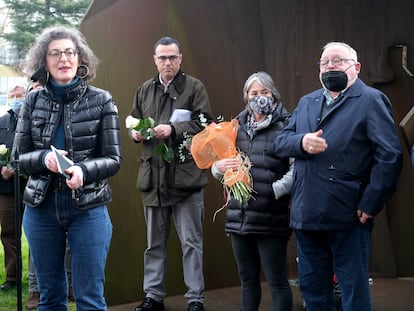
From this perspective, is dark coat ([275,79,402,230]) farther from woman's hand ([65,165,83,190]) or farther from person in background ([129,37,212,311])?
person in background ([129,37,212,311])

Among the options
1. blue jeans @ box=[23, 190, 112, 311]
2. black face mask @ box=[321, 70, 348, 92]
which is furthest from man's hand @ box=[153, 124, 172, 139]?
black face mask @ box=[321, 70, 348, 92]

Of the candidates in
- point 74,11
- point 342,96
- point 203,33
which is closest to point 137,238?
point 203,33

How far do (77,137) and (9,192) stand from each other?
275cm

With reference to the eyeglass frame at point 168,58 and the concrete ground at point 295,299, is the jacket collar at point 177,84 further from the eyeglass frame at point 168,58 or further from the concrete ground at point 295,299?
the concrete ground at point 295,299

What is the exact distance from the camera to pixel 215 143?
4121 millimetres

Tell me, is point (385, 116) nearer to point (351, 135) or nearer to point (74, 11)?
point (351, 135)

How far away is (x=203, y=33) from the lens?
18.0 feet

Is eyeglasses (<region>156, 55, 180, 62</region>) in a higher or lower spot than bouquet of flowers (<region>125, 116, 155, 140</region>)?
higher

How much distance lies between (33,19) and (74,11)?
125cm


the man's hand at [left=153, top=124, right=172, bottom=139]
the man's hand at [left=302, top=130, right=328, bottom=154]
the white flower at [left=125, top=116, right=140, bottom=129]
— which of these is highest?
the white flower at [left=125, top=116, right=140, bottom=129]

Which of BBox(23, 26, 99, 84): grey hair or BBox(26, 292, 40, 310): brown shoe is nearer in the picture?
BBox(23, 26, 99, 84): grey hair

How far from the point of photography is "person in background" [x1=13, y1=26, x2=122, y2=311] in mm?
3328

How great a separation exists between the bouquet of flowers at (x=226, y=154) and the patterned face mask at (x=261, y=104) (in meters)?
0.17

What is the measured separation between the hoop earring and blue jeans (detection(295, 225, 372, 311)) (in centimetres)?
147
